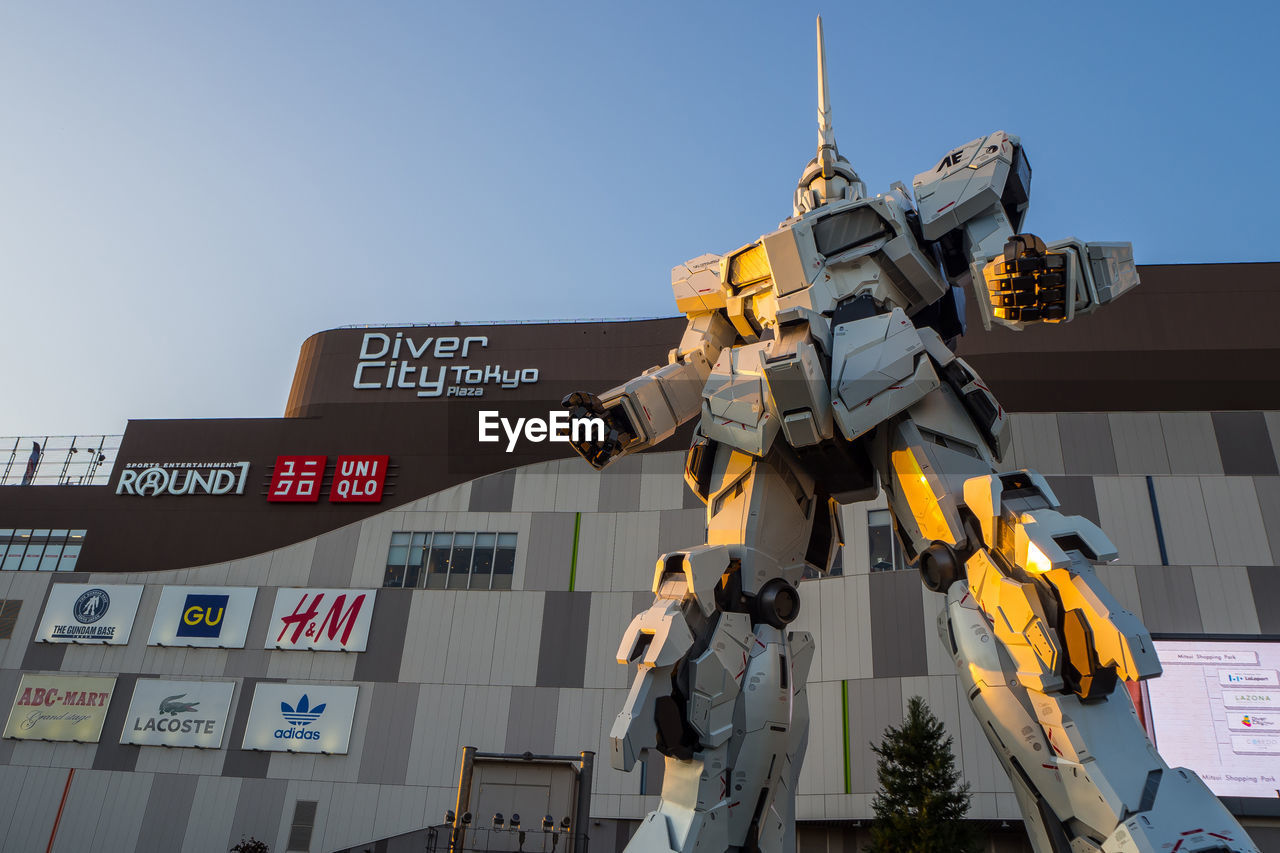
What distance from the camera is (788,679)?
488 cm

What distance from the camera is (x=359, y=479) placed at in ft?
80.1

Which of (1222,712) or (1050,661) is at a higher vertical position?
(1222,712)

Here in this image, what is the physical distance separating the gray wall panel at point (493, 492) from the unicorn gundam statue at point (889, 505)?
58.1 ft

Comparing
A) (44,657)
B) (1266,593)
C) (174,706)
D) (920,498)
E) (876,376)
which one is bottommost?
(174,706)

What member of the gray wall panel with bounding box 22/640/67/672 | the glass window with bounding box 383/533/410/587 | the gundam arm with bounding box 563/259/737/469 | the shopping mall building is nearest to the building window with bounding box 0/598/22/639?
the shopping mall building

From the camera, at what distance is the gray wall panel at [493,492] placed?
23.5 metres

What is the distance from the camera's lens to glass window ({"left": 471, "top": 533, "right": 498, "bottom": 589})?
22594 mm

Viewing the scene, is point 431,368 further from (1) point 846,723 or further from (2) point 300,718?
(1) point 846,723

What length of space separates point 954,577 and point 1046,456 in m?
17.4

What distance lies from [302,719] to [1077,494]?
66.8 feet

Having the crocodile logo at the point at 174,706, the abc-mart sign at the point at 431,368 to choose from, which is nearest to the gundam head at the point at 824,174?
the abc-mart sign at the point at 431,368

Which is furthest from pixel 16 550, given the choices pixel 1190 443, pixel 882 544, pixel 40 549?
pixel 1190 443

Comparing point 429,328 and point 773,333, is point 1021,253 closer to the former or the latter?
point 773,333

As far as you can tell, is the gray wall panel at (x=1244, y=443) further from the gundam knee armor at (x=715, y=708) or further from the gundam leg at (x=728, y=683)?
the gundam knee armor at (x=715, y=708)
